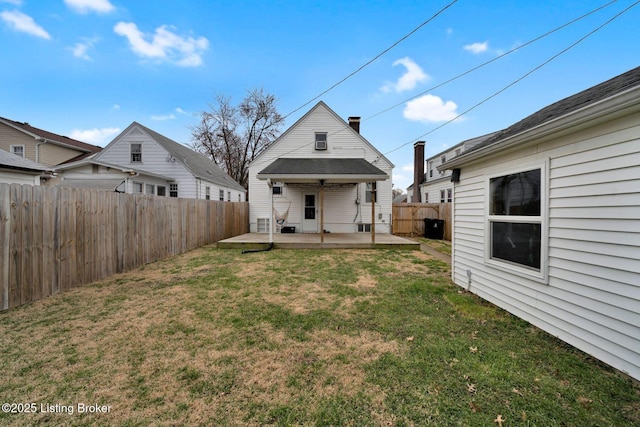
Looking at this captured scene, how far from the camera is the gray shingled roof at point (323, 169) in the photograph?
880cm

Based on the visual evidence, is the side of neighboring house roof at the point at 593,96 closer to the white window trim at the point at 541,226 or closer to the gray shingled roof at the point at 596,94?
the gray shingled roof at the point at 596,94

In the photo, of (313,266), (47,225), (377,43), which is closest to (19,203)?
(47,225)

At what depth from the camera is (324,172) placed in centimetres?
878

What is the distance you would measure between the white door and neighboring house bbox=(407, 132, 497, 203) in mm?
8448

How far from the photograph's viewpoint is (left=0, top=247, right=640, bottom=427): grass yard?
5.79 ft

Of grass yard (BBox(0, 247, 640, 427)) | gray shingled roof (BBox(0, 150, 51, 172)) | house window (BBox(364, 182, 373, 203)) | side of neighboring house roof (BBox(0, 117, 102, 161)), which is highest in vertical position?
side of neighboring house roof (BBox(0, 117, 102, 161))

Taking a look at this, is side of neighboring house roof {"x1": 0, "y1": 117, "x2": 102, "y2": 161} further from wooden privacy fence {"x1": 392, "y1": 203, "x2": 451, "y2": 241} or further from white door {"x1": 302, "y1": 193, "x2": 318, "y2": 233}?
wooden privacy fence {"x1": 392, "y1": 203, "x2": 451, "y2": 241}

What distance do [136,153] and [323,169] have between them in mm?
10126

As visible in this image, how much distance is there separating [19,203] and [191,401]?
407cm

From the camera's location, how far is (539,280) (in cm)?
303

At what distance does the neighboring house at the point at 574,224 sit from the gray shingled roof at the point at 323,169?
5.14m

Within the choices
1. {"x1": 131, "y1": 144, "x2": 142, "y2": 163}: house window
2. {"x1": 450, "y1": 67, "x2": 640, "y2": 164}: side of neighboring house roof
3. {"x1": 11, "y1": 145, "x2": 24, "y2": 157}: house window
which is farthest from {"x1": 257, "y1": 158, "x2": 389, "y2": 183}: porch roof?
{"x1": 11, "y1": 145, "x2": 24, "y2": 157}: house window

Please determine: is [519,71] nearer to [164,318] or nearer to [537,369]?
[537,369]

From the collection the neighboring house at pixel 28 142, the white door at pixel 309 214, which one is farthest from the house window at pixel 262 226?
the neighboring house at pixel 28 142
